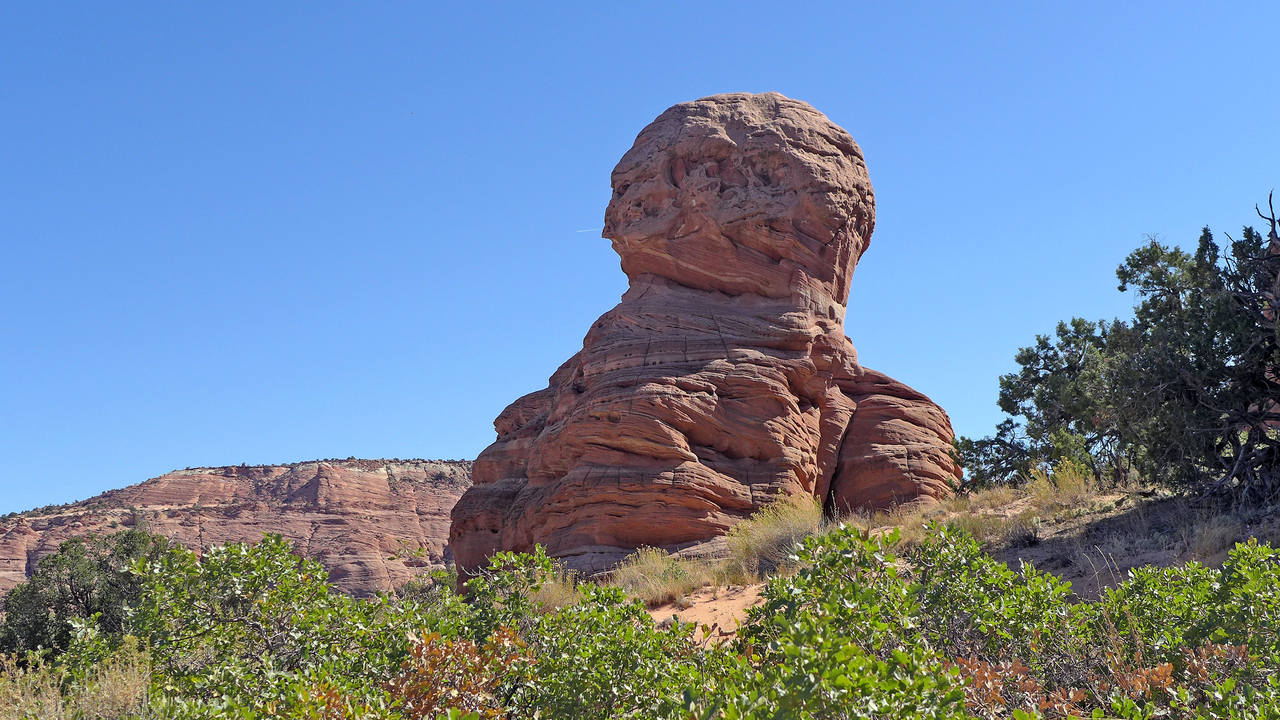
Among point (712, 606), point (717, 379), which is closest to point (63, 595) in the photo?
point (717, 379)

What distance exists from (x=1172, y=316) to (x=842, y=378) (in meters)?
7.01

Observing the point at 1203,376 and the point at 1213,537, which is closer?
the point at 1213,537

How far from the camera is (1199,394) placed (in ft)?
40.4

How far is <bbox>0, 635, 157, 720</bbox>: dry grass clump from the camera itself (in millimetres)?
6469

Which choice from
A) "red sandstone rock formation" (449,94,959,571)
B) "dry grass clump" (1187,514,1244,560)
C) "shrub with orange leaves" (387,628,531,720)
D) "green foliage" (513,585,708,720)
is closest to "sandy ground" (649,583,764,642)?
"red sandstone rock formation" (449,94,959,571)

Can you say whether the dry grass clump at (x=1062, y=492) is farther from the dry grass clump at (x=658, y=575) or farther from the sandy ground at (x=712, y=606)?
the dry grass clump at (x=658, y=575)

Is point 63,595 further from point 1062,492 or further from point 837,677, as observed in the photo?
point 837,677

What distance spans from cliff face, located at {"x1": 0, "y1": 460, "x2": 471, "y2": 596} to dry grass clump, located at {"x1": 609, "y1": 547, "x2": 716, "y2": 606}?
1466 inches

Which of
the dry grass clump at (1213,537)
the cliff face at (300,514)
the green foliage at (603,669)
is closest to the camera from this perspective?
the green foliage at (603,669)

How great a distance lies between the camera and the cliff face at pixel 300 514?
5275 centimetres

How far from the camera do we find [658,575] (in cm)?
1315

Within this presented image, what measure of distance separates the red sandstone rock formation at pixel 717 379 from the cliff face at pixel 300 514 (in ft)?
113

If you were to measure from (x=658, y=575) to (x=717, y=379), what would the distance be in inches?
209

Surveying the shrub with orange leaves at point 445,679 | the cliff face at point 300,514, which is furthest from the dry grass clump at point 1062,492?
the cliff face at point 300,514
